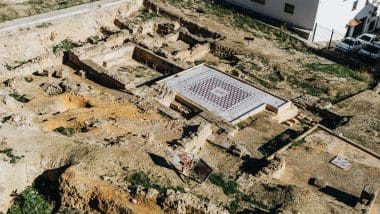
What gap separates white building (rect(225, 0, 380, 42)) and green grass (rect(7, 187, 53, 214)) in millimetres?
21222

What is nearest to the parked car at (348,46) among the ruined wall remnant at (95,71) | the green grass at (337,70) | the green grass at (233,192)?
the green grass at (337,70)

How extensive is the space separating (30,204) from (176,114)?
7630 mm

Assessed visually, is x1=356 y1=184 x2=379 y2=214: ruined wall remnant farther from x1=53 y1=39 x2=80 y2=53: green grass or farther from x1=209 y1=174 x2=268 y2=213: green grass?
x1=53 y1=39 x2=80 y2=53: green grass

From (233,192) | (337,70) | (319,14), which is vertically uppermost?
(319,14)

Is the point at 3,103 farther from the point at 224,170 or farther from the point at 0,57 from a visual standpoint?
the point at 224,170

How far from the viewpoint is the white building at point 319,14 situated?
31.7m

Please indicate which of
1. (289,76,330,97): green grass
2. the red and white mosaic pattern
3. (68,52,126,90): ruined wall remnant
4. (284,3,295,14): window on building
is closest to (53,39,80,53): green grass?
(68,52,126,90): ruined wall remnant

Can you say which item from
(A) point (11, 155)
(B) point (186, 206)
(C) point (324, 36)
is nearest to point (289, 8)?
(C) point (324, 36)

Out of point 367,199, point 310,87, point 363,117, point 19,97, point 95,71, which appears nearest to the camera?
point 367,199

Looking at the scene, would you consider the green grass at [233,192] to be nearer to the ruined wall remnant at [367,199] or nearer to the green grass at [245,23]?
the ruined wall remnant at [367,199]

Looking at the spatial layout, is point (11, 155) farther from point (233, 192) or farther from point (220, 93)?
point (220, 93)

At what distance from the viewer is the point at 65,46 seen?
27.4 meters

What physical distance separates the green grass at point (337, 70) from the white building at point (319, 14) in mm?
3972

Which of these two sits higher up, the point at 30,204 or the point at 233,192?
the point at 233,192
